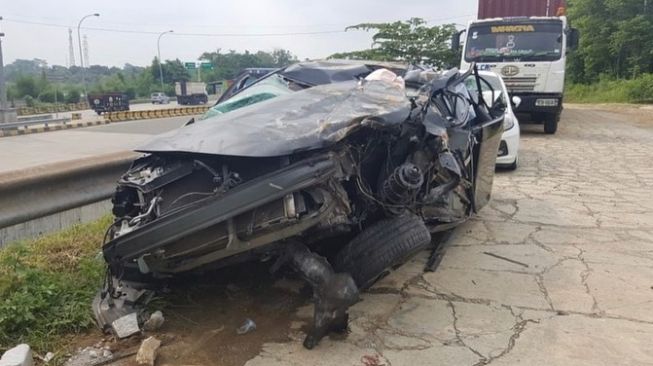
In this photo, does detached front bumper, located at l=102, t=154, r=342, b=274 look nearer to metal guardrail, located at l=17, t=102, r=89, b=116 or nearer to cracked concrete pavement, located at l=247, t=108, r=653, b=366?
cracked concrete pavement, located at l=247, t=108, r=653, b=366

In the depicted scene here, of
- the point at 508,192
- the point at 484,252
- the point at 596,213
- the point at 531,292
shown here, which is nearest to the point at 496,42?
the point at 508,192

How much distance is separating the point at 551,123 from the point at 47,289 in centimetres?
1196

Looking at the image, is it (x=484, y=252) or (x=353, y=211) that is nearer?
(x=353, y=211)

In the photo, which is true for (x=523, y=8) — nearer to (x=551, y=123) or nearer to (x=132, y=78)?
(x=551, y=123)

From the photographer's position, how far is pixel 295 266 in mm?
2916

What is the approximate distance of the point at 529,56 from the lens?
12289mm

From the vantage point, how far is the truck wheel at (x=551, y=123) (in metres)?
12.6

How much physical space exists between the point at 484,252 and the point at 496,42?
939 centimetres

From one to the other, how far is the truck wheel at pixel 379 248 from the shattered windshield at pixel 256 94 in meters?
1.65

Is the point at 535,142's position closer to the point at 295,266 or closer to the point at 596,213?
the point at 596,213

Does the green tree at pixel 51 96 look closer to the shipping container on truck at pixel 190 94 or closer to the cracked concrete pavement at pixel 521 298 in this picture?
the shipping container on truck at pixel 190 94

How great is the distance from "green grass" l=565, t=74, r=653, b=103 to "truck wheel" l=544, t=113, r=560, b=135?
16874 millimetres

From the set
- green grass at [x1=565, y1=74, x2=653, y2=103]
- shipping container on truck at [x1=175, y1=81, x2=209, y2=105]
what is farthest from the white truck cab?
shipping container on truck at [x1=175, y1=81, x2=209, y2=105]

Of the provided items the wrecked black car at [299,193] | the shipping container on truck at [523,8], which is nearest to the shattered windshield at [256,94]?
the wrecked black car at [299,193]
